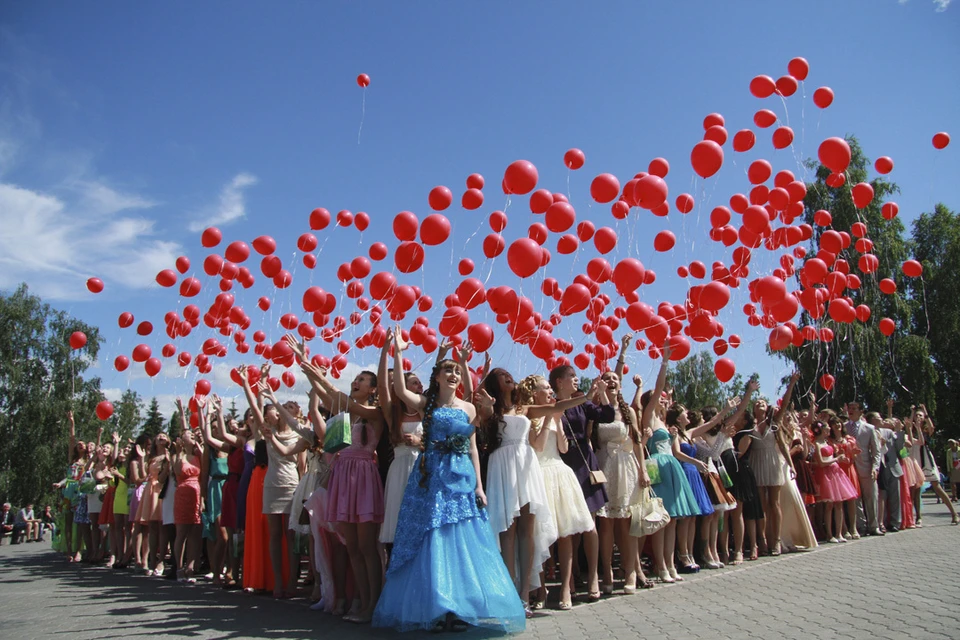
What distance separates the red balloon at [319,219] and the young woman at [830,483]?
25.4 feet

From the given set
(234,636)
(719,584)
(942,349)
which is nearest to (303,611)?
(234,636)

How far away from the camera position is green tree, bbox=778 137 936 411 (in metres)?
22.2

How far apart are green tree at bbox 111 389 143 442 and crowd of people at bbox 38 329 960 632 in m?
29.5

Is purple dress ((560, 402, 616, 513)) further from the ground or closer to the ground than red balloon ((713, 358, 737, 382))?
closer to the ground

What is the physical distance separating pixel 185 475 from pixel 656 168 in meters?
6.82

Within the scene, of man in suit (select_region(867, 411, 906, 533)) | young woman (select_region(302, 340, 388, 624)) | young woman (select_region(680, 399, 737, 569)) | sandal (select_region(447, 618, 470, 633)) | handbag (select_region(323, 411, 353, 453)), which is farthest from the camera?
man in suit (select_region(867, 411, 906, 533))

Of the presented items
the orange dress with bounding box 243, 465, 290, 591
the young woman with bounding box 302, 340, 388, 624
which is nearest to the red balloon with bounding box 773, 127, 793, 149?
the young woman with bounding box 302, 340, 388, 624

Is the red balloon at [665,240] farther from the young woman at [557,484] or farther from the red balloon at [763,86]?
the young woman at [557,484]

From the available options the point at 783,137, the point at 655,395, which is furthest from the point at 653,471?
the point at 783,137

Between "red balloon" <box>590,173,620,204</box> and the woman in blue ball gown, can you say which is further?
"red balloon" <box>590,173,620,204</box>

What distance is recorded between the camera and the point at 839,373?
74.9 ft

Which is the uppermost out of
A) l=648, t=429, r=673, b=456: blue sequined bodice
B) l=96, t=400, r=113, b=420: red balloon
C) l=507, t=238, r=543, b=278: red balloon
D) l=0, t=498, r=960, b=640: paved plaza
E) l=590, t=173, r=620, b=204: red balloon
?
l=590, t=173, r=620, b=204: red balloon

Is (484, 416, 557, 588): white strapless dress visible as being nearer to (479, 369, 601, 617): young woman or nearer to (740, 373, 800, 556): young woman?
(479, 369, 601, 617): young woman

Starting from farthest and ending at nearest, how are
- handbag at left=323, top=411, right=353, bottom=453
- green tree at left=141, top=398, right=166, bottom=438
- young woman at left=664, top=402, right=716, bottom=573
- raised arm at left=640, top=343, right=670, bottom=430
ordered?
green tree at left=141, top=398, right=166, bottom=438
young woman at left=664, top=402, right=716, bottom=573
raised arm at left=640, top=343, right=670, bottom=430
handbag at left=323, top=411, right=353, bottom=453
